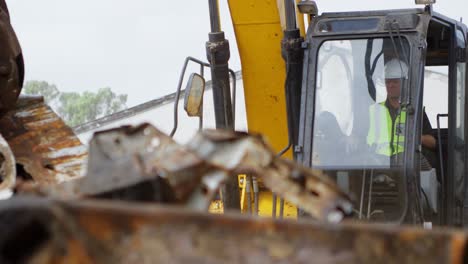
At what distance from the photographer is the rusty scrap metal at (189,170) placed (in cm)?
212

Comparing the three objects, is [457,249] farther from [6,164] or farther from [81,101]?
[81,101]

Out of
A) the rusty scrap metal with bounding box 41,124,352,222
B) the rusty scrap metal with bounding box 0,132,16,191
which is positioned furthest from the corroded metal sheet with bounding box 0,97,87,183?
the rusty scrap metal with bounding box 41,124,352,222

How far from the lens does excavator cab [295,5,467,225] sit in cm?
607

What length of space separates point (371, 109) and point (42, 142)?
2823 mm

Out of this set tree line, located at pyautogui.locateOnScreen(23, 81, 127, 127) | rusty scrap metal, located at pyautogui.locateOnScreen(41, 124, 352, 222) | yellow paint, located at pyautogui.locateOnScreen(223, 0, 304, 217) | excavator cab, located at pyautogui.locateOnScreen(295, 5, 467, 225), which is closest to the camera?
rusty scrap metal, located at pyautogui.locateOnScreen(41, 124, 352, 222)

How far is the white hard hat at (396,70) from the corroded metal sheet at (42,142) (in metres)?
2.71

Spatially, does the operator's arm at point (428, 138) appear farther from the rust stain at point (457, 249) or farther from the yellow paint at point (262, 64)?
the rust stain at point (457, 249)

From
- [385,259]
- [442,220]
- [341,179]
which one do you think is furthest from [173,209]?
[442,220]

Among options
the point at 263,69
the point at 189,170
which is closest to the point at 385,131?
the point at 263,69

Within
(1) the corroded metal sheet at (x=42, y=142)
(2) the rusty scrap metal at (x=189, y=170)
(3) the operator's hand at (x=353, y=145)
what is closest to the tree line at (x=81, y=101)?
(3) the operator's hand at (x=353, y=145)

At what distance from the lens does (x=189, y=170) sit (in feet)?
6.98

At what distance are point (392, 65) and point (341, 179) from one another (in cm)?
80

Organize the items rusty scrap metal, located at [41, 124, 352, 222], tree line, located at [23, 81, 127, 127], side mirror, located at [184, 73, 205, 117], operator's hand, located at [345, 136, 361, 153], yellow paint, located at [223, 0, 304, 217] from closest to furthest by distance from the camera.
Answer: rusty scrap metal, located at [41, 124, 352, 222]
side mirror, located at [184, 73, 205, 117]
operator's hand, located at [345, 136, 361, 153]
yellow paint, located at [223, 0, 304, 217]
tree line, located at [23, 81, 127, 127]

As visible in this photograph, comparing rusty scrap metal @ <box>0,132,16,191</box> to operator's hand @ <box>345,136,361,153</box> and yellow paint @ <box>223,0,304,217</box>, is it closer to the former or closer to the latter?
operator's hand @ <box>345,136,361,153</box>
